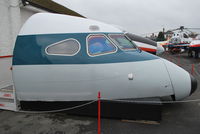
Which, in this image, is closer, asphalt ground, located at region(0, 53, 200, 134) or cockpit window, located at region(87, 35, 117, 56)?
asphalt ground, located at region(0, 53, 200, 134)

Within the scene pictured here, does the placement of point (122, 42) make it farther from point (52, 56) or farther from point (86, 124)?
point (86, 124)

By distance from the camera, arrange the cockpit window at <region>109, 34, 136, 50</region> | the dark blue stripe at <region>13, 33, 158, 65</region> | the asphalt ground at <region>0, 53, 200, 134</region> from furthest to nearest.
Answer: the cockpit window at <region>109, 34, 136, 50</region>
the dark blue stripe at <region>13, 33, 158, 65</region>
the asphalt ground at <region>0, 53, 200, 134</region>

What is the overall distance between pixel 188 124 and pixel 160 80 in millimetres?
1263

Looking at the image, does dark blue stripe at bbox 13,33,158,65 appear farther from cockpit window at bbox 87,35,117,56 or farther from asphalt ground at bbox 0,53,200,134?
asphalt ground at bbox 0,53,200,134

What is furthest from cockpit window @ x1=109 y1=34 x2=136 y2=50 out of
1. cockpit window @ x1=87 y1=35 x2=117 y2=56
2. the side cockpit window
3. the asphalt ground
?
the asphalt ground

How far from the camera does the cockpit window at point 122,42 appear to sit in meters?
3.86

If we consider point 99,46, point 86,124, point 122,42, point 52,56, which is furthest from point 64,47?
point 86,124

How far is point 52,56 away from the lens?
145 inches

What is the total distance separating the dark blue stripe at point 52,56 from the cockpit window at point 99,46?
114mm

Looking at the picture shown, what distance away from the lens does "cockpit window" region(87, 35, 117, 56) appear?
369cm

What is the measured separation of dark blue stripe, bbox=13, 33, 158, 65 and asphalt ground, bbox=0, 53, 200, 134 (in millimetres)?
1489

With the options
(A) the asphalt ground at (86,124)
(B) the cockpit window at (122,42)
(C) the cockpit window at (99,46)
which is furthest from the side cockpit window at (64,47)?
(A) the asphalt ground at (86,124)

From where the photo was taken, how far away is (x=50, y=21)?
12.8ft

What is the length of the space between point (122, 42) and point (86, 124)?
229 cm
